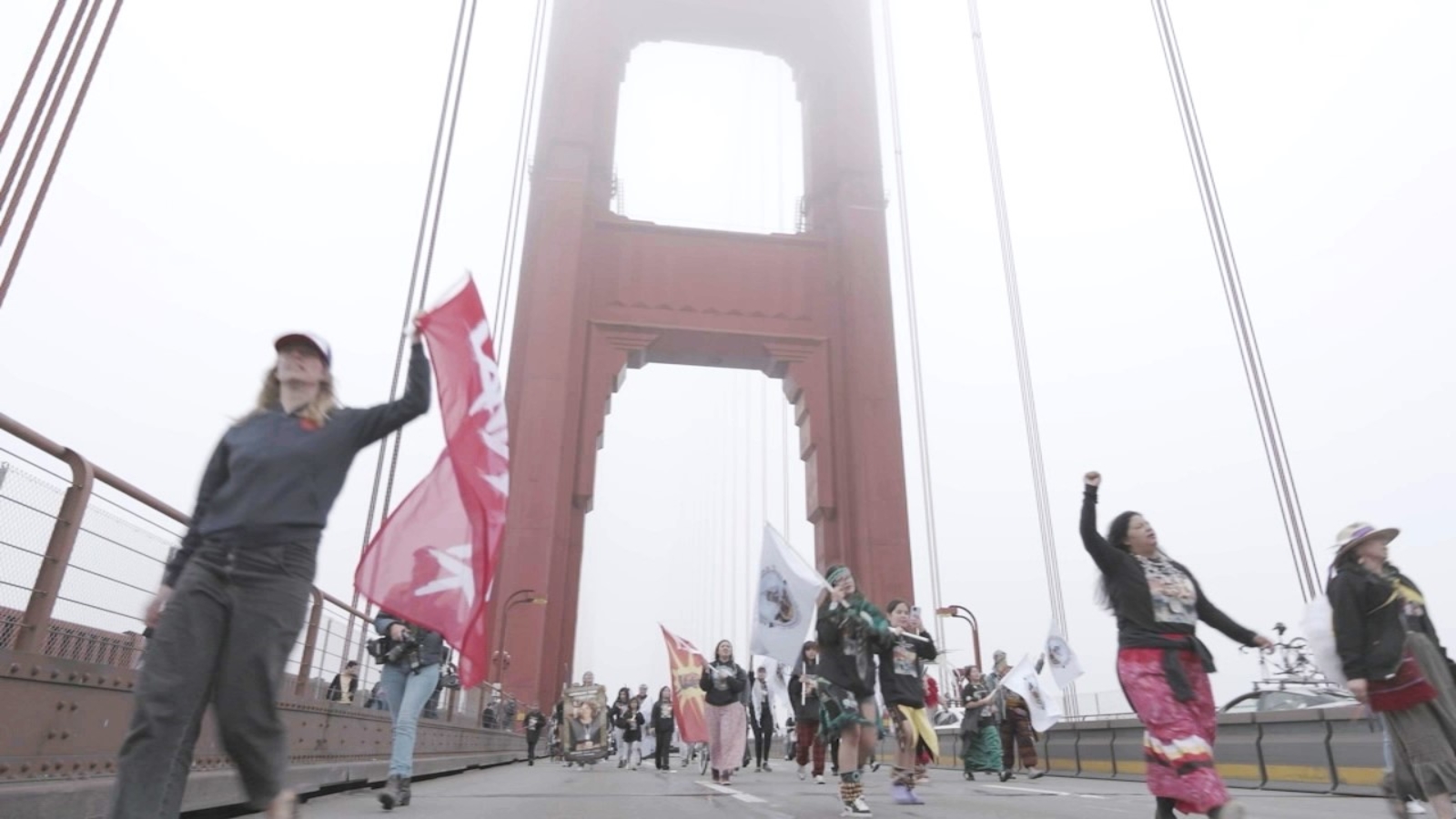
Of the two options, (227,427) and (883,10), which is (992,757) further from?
(883,10)

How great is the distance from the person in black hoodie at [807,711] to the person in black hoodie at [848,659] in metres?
3.76

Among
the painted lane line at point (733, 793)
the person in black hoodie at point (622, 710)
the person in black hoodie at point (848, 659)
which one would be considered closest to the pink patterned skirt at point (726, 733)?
the painted lane line at point (733, 793)

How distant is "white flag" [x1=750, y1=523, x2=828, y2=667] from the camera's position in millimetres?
7242

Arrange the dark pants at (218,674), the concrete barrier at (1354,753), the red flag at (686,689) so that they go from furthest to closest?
the red flag at (686,689) < the concrete barrier at (1354,753) < the dark pants at (218,674)

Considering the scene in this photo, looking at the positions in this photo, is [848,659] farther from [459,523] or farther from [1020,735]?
[1020,735]

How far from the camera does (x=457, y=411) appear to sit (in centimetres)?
400

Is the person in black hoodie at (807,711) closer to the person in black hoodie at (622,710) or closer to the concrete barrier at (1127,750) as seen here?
the concrete barrier at (1127,750)

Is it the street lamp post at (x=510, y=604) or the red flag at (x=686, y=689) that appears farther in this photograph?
the street lamp post at (x=510, y=604)

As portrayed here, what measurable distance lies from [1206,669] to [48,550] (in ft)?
14.3

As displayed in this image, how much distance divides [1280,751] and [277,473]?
8.81 m

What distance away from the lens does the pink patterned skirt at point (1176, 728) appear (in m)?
3.46

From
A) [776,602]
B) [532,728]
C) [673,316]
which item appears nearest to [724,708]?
[776,602]

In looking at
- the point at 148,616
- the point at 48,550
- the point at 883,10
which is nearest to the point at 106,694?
the point at 48,550

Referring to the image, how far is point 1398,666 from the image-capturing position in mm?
3906
